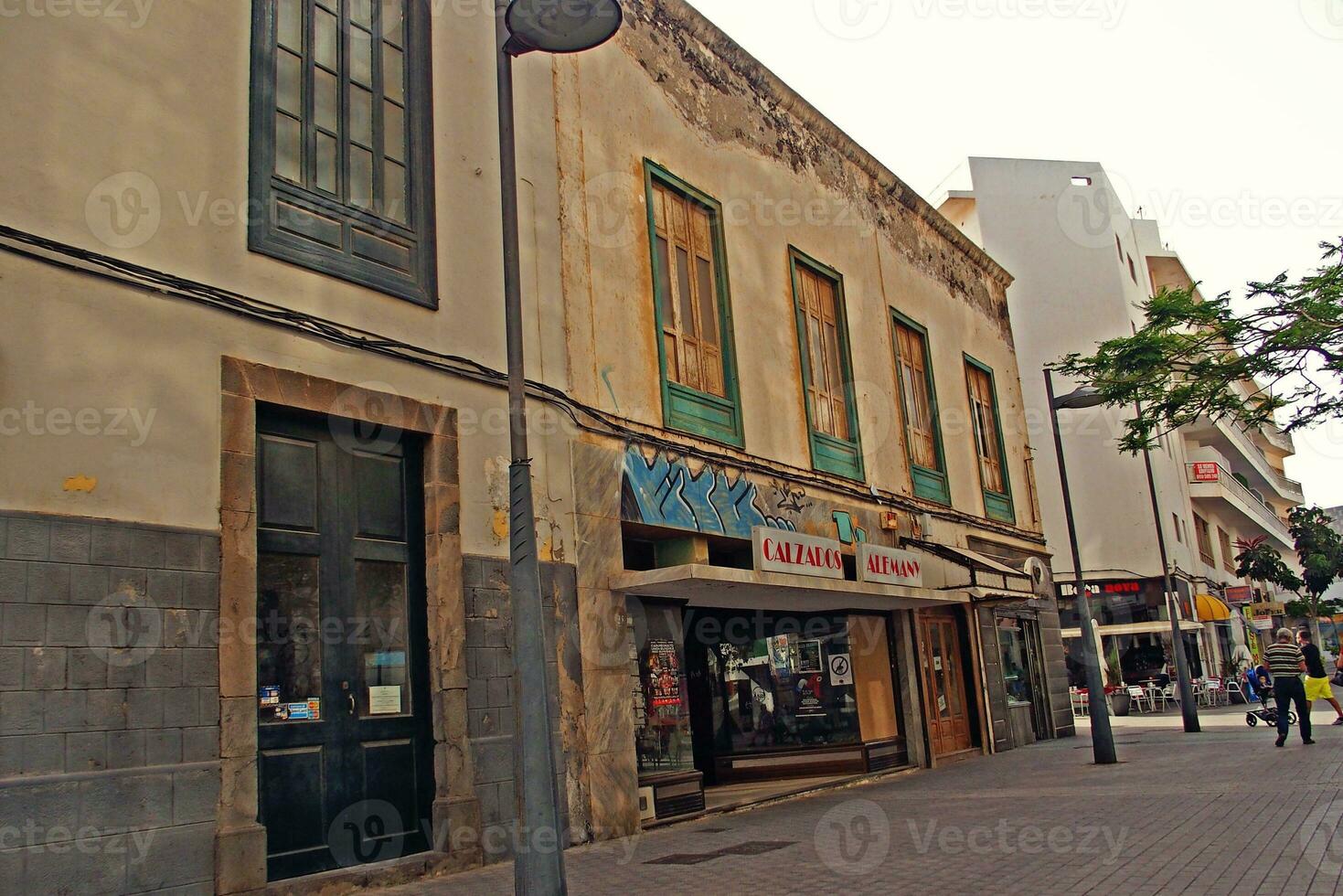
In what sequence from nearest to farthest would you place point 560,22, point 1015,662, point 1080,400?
1. point 560,22
2. point 1080,400
3. point 1015,662

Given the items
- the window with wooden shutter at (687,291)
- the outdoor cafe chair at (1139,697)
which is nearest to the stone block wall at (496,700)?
the window with wooden shutter at (687,291)

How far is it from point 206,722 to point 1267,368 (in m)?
11.4

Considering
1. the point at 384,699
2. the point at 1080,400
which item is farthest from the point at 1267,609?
the point at 384,699

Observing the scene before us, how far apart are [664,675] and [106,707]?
6.24 m

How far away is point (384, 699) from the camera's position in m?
8.41

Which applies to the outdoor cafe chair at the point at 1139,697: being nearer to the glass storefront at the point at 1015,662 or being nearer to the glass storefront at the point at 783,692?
the glass storefront at the point at 1015,662

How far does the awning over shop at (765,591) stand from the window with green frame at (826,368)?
1.84 metres

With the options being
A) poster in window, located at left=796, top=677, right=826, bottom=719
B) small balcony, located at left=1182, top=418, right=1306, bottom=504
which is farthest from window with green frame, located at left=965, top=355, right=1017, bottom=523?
small balcony, located at left=1182, top=418, right=1306, bottom=504

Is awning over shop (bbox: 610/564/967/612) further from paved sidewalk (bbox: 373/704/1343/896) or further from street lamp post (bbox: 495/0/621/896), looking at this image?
street lamp post (bbox: 495/0/621/896)

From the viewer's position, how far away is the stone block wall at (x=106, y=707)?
602 cm

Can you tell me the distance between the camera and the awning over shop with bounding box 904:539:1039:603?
16.7 meters

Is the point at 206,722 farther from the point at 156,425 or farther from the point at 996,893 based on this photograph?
the point at 996,893

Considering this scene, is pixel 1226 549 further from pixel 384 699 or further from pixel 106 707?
pixel 106 707

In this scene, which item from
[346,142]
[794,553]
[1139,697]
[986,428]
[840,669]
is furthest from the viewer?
[1139,697]
